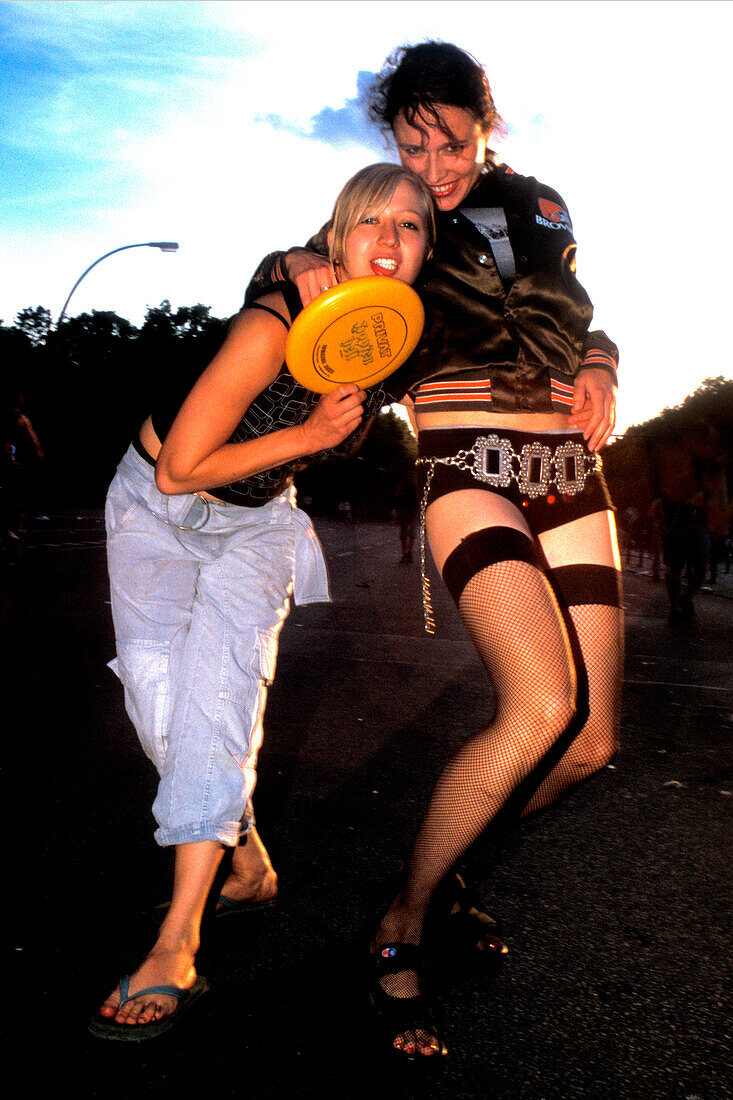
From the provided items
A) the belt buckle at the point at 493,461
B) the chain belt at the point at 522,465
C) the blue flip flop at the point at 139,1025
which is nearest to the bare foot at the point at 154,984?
the blue flip flop at the point at 139,1025

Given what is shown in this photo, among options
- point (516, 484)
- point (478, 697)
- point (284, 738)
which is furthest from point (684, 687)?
point (516, 484)

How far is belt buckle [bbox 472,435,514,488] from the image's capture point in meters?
2.27

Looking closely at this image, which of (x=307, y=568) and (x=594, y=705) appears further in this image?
(x=307, y=568)

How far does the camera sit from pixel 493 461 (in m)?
2.29

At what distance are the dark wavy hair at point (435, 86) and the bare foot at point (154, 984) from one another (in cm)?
224

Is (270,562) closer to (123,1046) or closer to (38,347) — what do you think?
(123,1046)

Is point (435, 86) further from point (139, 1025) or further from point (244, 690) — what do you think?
point (139, 1025)

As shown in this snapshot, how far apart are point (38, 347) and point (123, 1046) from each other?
198 feet

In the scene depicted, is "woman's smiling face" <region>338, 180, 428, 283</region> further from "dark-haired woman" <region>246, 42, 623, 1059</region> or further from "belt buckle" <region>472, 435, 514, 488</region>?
"belt buckle" <region>472, 435, 514, 488</region>

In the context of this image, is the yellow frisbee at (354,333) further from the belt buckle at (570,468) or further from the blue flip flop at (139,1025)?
the blue flip flop at (139,1025)

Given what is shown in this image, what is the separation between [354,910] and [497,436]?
1464 mm

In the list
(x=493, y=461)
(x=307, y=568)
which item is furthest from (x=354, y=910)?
(x=493, y=461)

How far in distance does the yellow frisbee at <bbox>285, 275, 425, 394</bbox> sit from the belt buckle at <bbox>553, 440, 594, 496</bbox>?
0.55 m

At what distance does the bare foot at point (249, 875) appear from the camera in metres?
2.57
